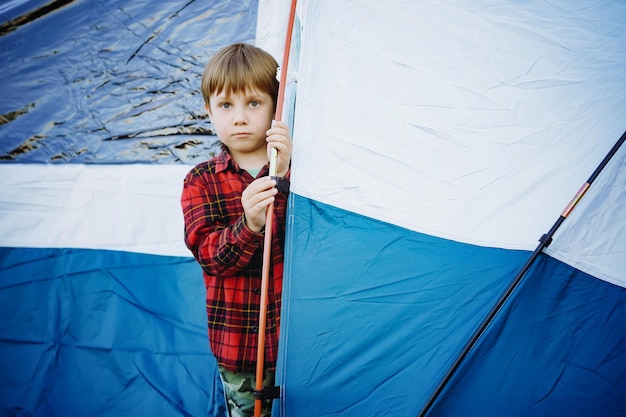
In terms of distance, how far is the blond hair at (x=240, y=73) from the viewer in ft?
3.51

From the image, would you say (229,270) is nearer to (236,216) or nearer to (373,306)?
(236,216)

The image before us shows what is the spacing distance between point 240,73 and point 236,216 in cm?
31

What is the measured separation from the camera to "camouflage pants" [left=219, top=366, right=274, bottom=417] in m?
1.08

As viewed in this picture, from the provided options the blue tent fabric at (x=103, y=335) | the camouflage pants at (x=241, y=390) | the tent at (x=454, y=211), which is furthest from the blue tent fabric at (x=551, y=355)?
the blue tent fabric at (x=103, y=335)

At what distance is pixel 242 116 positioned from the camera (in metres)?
1.07

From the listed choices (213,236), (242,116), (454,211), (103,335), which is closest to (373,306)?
(454,211)

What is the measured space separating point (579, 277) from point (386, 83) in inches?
21.0

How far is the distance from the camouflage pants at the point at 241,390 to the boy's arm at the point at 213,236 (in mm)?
225

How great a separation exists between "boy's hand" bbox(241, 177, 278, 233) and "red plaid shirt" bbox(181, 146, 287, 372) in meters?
0.08

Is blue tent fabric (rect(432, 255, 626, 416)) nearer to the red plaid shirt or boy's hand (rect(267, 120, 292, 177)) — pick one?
the red plaid shirt

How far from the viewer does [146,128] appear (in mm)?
1613

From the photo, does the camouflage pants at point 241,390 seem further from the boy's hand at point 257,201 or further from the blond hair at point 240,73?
the blond hair at point 240,73

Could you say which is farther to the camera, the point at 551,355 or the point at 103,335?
the point at 103,335

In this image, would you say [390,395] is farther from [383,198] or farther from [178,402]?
[178,402]
